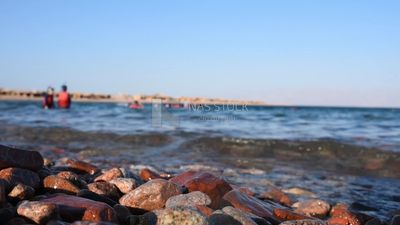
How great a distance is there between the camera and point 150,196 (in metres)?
3.52

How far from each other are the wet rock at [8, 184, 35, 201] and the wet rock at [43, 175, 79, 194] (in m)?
0.39

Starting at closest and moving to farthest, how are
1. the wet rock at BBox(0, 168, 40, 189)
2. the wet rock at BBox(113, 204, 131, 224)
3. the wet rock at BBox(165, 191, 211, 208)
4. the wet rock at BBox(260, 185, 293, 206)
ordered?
the wet rock at BBox(113, 204, 131, 224) < the wet rock at BBox(0, 168, 40, 189) < the wet rock at BBox(165, 191, 211, 208) < the wet rock at BBox(260, 185, 293, 206)

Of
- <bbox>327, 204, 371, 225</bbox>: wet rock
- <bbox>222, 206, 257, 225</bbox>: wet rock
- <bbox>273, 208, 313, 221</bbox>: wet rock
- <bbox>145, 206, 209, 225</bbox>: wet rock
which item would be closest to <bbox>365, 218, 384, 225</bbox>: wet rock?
<bbox>327, 204, 371, 225</bbox>: wet rock

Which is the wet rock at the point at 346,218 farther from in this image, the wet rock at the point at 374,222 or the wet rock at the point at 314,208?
the wet rock at the point at 314,208

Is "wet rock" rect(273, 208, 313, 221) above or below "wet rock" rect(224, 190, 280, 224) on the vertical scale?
below

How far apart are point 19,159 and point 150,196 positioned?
121 centimetres

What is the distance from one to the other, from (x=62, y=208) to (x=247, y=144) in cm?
777

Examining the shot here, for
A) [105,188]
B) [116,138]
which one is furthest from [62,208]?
[116,138]

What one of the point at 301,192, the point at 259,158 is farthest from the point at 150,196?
the point at 259,158

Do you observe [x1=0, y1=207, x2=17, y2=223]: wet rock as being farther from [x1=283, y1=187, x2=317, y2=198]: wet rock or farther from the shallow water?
[x1=283, y1=187, x2=317, y2=198]: wet rock

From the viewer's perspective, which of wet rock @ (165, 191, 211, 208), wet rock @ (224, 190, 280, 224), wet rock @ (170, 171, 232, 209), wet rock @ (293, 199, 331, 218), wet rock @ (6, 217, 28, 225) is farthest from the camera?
wet rock @ (293, 199, 331, 218)

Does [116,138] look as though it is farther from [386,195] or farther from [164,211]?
[164,211]

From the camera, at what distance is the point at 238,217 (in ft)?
9.80

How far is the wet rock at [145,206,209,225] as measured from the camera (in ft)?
8.57
